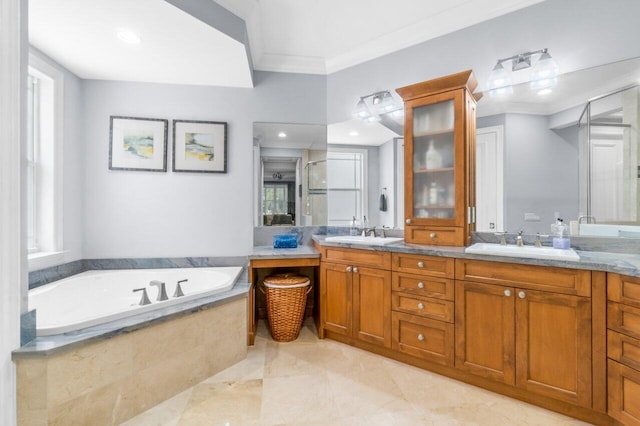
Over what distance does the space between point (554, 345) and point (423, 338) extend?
0.72 meters

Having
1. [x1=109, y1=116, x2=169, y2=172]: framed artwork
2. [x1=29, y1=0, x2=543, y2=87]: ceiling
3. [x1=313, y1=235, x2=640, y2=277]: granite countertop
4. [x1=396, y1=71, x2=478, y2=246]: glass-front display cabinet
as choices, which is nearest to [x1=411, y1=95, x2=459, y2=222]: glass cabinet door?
[x1=396, y1=71, x2=478, y2=246]: glass-front display cabinet

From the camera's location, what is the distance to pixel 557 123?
6.60ft

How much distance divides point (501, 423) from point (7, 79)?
9.44 ft

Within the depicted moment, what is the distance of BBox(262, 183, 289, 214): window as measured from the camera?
9.67 ft

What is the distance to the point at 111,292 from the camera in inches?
93.5

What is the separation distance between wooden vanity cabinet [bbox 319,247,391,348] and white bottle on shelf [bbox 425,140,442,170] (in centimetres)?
78

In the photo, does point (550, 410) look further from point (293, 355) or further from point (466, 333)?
point (293, 355)

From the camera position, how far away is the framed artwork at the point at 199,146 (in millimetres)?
2746

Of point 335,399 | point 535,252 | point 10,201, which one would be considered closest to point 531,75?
point 535,252

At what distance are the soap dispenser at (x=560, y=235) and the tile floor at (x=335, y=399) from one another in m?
0.99

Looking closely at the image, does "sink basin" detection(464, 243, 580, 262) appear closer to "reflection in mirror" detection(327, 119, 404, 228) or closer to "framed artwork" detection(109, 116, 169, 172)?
"reflection in mirror" detection(327, 119, 404, 228)

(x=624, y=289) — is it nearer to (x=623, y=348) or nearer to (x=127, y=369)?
(x=623, y=348)

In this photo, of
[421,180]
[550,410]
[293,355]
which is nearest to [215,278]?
[293,355]

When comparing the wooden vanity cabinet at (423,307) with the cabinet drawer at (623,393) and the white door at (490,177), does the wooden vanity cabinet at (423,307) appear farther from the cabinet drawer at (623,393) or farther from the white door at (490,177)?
the cabinet drawer at (623,393)
